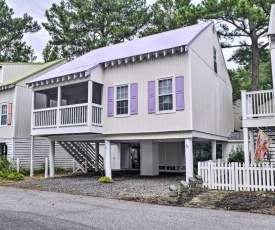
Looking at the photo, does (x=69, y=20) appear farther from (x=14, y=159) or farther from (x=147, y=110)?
(x=147, y=110)

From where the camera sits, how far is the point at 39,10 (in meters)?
35.5

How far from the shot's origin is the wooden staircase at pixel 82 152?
1995 centimetres

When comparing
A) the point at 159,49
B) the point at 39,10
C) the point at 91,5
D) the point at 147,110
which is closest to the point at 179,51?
the point at 159,49

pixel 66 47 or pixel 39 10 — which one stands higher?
pixel 39 10

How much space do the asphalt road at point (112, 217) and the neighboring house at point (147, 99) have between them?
4863 mm

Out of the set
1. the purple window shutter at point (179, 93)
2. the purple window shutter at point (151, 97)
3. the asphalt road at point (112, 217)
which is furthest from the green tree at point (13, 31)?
the asphalt road at point (112, 217)

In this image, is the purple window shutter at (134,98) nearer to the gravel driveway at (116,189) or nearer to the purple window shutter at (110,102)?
the purple window shutter at (110,102)

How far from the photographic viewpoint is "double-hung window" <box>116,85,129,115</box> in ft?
49.9

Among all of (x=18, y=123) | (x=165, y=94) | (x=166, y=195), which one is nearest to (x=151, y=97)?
(x=165, y=94)

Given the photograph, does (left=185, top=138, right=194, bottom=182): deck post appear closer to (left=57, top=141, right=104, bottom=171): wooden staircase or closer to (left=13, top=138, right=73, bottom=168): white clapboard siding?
(left=57, top=141, right=104, bottom=171): wooden staircase

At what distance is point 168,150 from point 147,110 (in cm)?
711

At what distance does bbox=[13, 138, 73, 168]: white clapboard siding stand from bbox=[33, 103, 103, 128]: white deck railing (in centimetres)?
468

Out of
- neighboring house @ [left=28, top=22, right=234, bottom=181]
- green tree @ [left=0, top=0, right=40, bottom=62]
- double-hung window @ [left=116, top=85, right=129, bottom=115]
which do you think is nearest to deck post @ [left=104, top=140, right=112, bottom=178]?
neighboring house @ [left=28, top=22, right=234, bottom=181]

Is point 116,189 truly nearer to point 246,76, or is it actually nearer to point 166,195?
point 166,195
